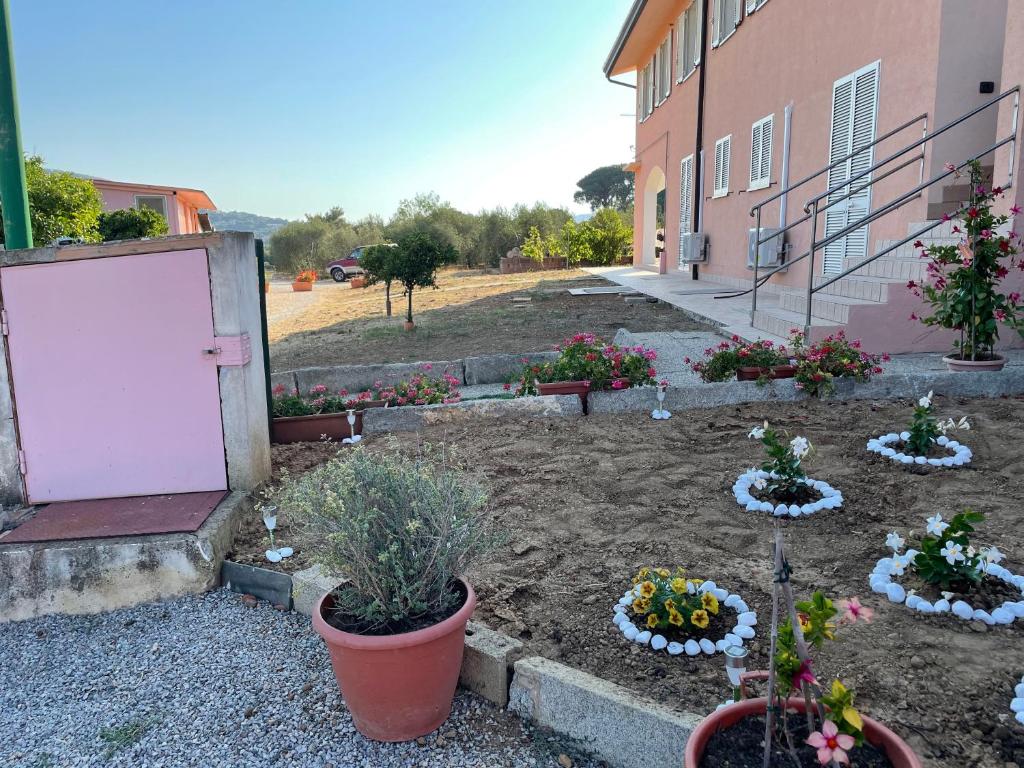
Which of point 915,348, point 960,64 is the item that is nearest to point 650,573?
point 915,348

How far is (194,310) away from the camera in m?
3.81

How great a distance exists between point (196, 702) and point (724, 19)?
1452cm

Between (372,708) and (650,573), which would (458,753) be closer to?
(372,708)

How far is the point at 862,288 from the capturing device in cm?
699

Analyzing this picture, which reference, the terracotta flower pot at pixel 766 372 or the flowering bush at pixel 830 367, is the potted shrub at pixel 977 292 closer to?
the flowering bush at pixel 830 367

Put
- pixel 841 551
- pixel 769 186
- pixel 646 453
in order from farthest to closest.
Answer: pixel 769 186, pixel 646 453, pixel 841 551

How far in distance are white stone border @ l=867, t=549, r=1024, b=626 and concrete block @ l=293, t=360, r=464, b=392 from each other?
5.00 meters

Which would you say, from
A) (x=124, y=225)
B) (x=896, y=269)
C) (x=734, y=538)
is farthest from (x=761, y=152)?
(x=124, y=225)

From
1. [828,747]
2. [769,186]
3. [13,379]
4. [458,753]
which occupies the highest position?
[769,186]

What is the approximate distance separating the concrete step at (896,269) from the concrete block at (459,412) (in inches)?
130

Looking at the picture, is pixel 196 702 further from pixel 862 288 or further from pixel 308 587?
pixel 862 288

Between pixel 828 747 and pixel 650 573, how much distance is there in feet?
4.21

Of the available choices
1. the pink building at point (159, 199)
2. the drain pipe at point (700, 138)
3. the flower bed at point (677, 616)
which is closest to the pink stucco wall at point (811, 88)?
the drain pipe at point (700, 138)

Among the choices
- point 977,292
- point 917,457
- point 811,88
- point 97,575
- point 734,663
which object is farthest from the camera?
point 811,88
